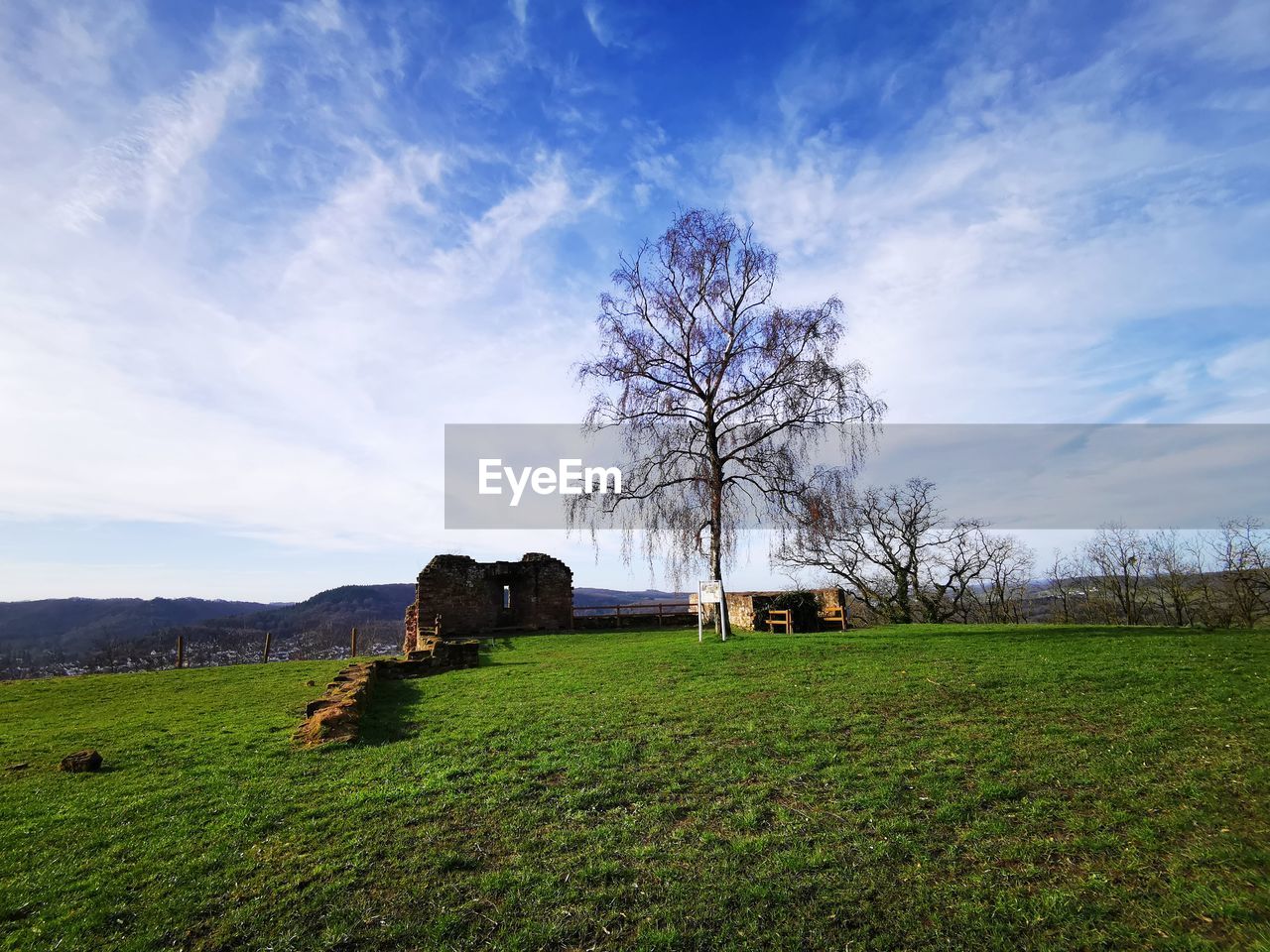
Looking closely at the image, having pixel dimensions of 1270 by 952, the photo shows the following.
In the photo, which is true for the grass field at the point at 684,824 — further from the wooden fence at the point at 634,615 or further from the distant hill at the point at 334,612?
the distant hill at the point at 334,612

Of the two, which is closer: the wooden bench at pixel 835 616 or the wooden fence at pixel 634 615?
the wooden bench at pixel 835 616

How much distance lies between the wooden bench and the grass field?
36.2 feet

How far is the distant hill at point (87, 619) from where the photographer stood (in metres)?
87.4

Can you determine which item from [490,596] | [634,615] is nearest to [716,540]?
[634,615]

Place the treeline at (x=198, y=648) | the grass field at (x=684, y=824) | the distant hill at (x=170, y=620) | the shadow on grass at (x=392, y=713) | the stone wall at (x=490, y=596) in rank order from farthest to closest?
the distant hill at (x=170, y=620) → the treeline at (x=198, y=648) → the stone wall at (x=490, y=596) → the shadow on grass at (x=392, y=713) → the grass field at (x=684, y=824)

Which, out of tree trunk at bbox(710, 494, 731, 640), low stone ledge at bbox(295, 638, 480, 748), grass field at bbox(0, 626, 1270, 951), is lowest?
grass field at bbox(0, 626, 1270, 951)

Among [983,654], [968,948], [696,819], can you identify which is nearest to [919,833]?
[968,948]

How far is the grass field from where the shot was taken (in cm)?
407

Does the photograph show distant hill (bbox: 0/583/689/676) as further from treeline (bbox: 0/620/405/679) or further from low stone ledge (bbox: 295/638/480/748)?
low stone ledge (bbox: 295/638/480/748)

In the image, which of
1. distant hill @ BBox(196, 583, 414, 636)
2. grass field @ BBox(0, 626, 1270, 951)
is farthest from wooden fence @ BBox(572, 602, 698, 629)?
distant hill @ BBox(196, 583, 414, 636)

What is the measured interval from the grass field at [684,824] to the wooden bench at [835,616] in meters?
11.0

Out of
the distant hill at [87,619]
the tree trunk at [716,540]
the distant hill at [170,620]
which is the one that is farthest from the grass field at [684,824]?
the distant hill at [87,619]

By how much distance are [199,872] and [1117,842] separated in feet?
23.4

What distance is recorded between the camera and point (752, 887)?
4.41 meters
